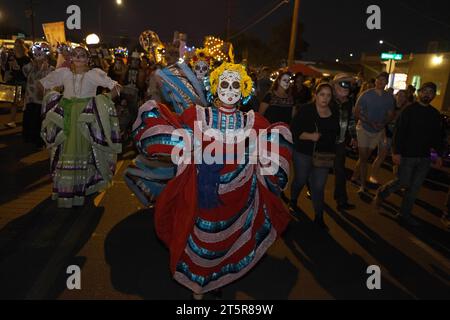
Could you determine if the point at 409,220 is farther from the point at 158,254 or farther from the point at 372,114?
the point at 158,254

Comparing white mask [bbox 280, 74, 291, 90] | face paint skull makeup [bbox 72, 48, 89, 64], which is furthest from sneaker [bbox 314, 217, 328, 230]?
face paint skull makeup [bbox 72, 48, 89, 64]

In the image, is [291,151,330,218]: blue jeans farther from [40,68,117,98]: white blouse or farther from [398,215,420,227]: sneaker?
[40,68,117,98]: white blouse

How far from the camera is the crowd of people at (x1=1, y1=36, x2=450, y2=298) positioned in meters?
3.53

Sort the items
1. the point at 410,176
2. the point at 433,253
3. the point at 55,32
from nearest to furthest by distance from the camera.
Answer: the point at 433,253, the point at 410,176, the point at 55,32

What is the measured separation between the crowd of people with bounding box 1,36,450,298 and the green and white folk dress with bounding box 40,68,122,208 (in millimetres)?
13

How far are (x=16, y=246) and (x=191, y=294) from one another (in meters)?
1.97

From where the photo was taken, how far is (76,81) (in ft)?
18.1

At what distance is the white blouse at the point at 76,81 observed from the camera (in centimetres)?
552

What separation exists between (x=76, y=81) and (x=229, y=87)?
2687 millimetres

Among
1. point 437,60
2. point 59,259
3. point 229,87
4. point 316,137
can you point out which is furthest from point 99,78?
point 437,60
